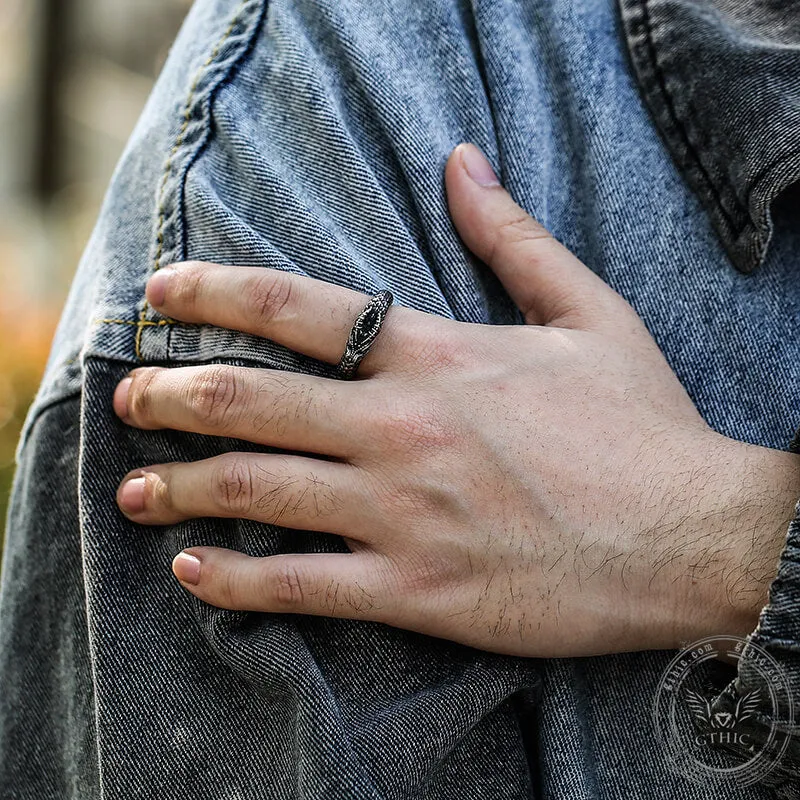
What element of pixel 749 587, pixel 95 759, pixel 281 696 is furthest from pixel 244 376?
pixel 749 587

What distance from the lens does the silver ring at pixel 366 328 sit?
976mm

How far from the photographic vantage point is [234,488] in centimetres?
95

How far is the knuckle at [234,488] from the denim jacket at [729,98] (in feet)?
2.21

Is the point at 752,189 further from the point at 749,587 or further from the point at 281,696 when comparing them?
the point at 281,696

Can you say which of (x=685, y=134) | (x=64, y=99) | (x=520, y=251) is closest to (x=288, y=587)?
(x=520, y=251)

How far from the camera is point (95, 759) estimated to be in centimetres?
104

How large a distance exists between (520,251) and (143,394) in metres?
0.52

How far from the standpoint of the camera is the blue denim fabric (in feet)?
3.13

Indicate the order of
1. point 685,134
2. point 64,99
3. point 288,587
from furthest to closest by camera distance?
point 64,99 < point 685,134 < point 288,587

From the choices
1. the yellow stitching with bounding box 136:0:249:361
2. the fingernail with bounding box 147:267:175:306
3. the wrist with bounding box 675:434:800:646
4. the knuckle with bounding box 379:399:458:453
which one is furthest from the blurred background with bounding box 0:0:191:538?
the wrist with bounding box 675:434:800:646

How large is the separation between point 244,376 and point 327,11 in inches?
21.2

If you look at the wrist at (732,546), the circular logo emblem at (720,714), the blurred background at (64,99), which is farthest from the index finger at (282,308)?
the blurred background at (64,99)

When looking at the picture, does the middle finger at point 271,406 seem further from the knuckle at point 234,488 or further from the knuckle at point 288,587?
the knuckle at point 288,587

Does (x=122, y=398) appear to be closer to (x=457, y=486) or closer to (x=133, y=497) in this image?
(x=133, y=497)
